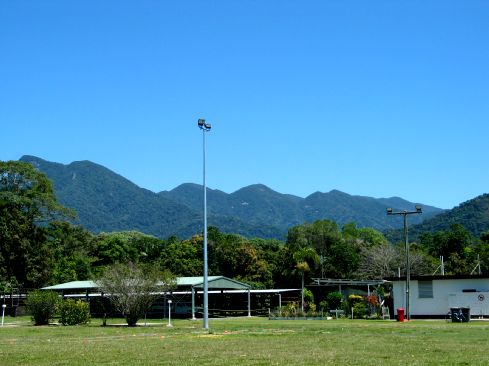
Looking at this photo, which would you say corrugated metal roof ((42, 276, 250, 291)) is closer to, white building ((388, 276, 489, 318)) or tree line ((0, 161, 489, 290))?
tree line ((0, 161, 489, 290))

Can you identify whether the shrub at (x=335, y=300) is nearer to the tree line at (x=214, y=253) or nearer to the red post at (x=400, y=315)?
the red post at (x=400, y=315)

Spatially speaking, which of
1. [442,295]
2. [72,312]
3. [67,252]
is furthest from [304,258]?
[72,312]

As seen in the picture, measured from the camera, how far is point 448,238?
3204 inches

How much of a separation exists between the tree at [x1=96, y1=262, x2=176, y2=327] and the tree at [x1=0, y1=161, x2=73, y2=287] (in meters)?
33.4

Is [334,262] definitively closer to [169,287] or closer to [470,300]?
[470,300]

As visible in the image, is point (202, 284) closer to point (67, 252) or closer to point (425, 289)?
point (425, 289)

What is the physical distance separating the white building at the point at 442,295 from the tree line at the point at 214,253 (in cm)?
1972

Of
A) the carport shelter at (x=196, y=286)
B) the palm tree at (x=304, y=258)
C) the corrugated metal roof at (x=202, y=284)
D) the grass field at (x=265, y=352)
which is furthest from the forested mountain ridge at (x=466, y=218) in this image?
the grass field at (x=265, y=352)

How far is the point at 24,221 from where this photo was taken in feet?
223

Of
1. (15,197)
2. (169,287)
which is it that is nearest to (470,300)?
(169,287)

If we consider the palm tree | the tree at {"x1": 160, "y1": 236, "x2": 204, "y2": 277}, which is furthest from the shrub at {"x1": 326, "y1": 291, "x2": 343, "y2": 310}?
the tree at {"x1": 160, "y1": 236, "x2": 204, "y2": 277}

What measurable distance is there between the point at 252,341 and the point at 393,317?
26.9m

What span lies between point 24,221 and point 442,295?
42846 mm

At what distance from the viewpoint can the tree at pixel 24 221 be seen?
2635 inches
